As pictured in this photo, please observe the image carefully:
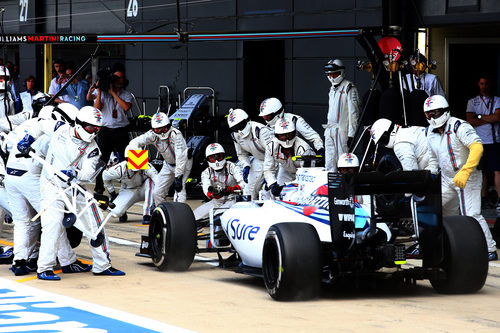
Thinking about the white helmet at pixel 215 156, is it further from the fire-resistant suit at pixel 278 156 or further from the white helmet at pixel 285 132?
the white helmet at pixel 285 132

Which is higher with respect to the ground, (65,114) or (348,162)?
(65,114)

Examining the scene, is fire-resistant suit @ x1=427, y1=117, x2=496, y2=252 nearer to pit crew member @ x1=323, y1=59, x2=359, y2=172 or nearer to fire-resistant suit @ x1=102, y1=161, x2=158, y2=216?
pit crew member @ x1=323, y1=59, x2=359, y2=172

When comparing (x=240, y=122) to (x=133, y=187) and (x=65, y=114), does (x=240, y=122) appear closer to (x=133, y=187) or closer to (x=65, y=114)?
(x=133, y=187)

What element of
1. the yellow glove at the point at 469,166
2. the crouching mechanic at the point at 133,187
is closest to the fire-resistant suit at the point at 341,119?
the crouching mechanic at the point at 133,187

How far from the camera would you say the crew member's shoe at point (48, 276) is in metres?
11.0

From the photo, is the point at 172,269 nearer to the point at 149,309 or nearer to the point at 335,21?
the point at 149,309

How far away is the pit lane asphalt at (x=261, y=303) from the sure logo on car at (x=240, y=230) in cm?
51

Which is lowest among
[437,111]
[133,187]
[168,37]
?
[133,187]

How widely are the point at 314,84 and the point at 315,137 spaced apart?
4.25 meters

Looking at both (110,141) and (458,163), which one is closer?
(458,163)

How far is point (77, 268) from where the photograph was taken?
1158 cm

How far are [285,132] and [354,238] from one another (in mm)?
4186

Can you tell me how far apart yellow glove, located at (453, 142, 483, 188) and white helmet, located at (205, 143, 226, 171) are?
12.8 ft

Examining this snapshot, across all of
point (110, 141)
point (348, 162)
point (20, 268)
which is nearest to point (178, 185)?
point (110, 141)
